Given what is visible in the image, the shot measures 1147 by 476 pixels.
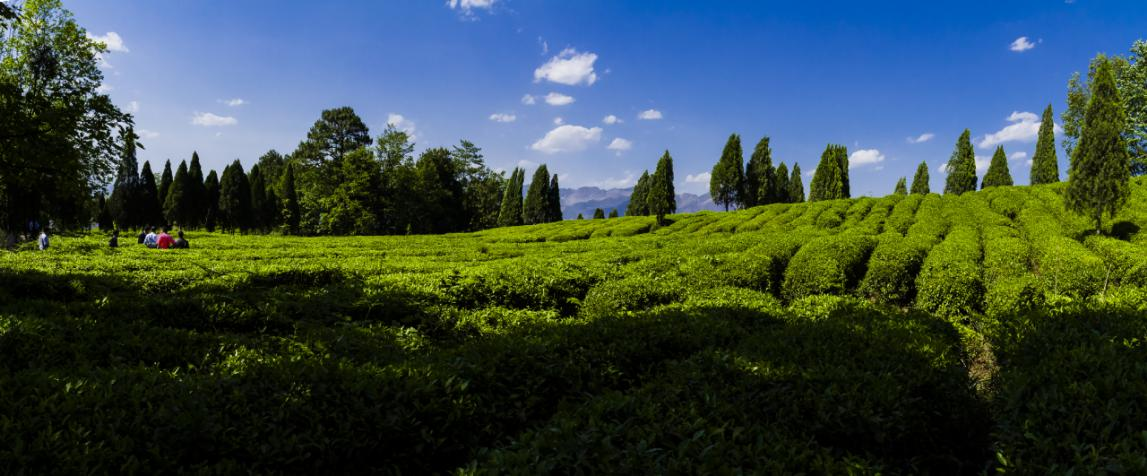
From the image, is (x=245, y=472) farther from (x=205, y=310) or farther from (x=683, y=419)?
(x=205, y=310)

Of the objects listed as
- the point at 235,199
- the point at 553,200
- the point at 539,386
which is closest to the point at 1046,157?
the point at 553,200

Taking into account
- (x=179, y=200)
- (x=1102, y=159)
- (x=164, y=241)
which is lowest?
(x=164, y=241)

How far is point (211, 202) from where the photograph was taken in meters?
65.6

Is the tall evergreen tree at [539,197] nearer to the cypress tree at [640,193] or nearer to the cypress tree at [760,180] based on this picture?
the cypress tree at [640,193]

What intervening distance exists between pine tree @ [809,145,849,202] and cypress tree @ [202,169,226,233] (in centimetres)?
7985

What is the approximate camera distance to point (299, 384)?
4.47m

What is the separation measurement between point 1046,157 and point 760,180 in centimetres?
2979

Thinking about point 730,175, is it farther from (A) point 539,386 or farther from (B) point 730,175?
(A) point 539,386

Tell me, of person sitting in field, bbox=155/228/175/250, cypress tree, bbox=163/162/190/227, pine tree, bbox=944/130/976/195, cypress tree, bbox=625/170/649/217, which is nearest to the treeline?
cypress tree, bbox=163/162/190/227

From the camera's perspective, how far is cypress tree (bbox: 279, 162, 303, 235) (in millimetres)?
62594

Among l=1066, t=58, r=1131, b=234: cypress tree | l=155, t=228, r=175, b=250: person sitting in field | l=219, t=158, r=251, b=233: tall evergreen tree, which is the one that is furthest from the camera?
l=219, t=158, r=251, b=233: tall evergreen tree

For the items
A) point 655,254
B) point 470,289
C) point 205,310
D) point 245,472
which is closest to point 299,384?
point 245,472

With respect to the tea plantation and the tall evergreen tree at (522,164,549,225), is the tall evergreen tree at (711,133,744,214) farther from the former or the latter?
the tea plantation

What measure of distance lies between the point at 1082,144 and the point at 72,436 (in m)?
35.2
